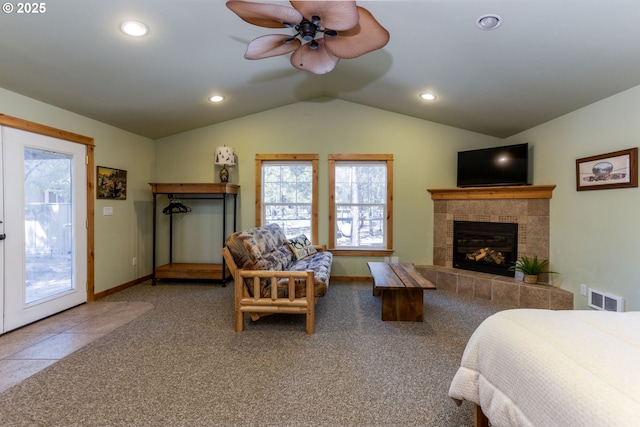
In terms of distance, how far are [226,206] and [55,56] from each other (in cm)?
264

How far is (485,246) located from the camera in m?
4.10

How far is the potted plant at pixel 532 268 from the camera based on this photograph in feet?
11.6

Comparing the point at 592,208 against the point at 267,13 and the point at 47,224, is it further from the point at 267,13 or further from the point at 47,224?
the point at 47,224

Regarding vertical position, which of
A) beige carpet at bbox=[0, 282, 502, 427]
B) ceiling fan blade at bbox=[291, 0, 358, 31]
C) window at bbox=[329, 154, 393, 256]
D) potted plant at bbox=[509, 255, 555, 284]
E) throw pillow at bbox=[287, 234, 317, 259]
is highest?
ceiling fan blade at bbox=[291, 0, 358, 31]

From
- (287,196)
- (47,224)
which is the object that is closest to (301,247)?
(287,196)

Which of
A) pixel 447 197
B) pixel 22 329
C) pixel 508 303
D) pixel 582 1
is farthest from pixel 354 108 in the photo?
pixel 22 329

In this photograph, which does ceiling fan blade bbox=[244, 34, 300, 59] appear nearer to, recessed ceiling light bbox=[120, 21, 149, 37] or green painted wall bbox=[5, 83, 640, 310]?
recessed ceiling light bbox=[120, 21, 149, 37]

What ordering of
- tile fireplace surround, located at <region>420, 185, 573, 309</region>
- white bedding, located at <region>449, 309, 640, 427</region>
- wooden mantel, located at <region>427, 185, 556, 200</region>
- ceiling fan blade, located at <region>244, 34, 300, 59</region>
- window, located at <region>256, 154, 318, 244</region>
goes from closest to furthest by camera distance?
white bedding, located at <region>449, 309, 640, 427</region>, ceiling fan blade, located at <region>244, 34, 300, 59</region>, tile fireplace surround, located at <region>420, 185, 573, 309</region>, wooden mantel, located at <region>427, 185, 556, 200</region>, window, located at <region>256, 154, 318, 244</region>

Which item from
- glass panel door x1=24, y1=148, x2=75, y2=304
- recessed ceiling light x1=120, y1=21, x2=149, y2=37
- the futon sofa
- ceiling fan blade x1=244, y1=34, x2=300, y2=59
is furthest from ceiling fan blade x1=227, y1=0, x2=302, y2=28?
glass panel door x1=24, y1=148, x2=75, y2=304

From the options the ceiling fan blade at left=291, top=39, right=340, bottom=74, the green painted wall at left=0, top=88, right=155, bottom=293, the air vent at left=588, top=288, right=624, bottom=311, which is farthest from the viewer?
the green painted wall at left=0, top=88, right=155, bottom=293

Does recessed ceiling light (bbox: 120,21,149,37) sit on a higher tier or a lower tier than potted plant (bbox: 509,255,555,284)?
higher

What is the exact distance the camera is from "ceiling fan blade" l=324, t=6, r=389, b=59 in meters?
→ 1.71

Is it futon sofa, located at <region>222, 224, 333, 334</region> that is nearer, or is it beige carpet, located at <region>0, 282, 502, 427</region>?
beige carpet, located at <region>0, 282, 502, 427</region>

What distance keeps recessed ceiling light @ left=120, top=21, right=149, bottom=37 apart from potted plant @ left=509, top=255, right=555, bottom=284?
4.61 meters
